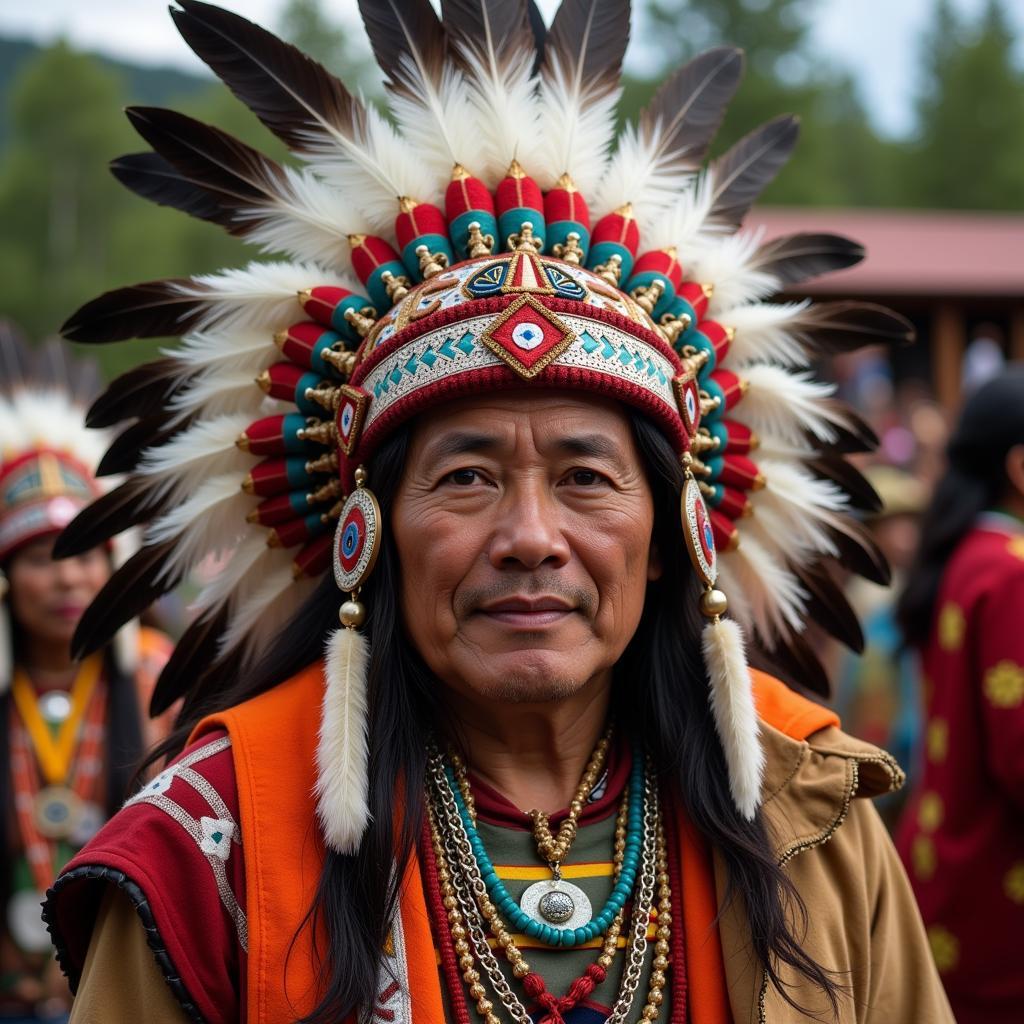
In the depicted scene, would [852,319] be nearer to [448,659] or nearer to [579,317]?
[579,317]

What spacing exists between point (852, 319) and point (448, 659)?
134cm

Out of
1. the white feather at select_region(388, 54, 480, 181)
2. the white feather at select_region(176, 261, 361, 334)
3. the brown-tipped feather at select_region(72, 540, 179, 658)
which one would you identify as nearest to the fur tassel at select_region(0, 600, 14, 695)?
the brown-tipped feather at select_region(72, 540, 179, 658)

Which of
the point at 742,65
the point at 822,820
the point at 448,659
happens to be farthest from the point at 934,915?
the point at 742,65

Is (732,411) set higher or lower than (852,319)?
lower

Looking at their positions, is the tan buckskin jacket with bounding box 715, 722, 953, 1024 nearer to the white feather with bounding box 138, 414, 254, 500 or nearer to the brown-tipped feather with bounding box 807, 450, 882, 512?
the brown-tipped feather with bounding box 807, 450, 882, 512

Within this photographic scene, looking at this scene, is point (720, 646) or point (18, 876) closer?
point (720, 646)

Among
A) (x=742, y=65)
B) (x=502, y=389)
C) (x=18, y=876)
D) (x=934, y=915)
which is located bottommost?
(x=934, y=915)

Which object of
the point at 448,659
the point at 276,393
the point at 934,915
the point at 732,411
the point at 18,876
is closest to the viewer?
the point at 448,659

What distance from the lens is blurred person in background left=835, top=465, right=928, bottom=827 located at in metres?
5.32

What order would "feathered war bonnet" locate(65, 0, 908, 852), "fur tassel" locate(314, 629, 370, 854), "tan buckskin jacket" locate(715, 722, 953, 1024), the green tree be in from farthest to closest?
1. the green tree
2. "feathered war bonnet" locate(65, 0, 908, 852)
3. "tan buckskin jacket" locate(715, 722, 953, 1024)
4. "fur tassel" locate(314, 629, 370, 854)

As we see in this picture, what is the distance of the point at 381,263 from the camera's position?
256cm

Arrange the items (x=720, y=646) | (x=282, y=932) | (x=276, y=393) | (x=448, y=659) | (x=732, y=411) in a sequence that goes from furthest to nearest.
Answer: (x=732, y=411), (x=276, y=393), (x=720, y=646), (x=448, y=659), (x=282, y=932)

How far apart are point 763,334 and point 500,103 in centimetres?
79

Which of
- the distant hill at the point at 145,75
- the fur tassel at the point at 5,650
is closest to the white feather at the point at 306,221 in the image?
the fur tassel at the point at 5,650
